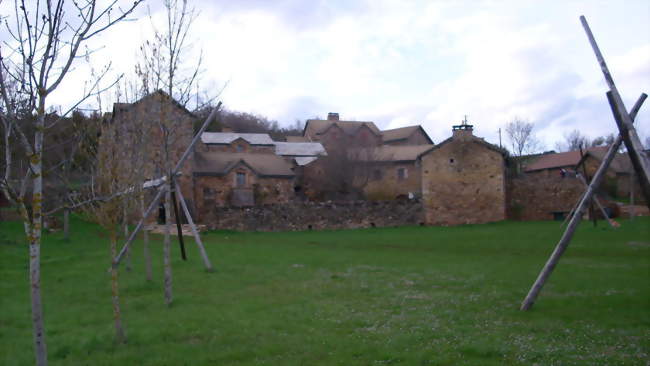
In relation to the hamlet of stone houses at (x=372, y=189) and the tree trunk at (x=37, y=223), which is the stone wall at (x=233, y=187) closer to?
the hamlet of stone houses at (x=372, y=189)

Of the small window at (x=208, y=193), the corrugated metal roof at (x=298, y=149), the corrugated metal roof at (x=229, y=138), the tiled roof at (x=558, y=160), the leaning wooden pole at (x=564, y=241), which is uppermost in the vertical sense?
the corrugated metal roof at (x=229, y=138)

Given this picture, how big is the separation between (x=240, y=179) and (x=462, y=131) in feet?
58.6

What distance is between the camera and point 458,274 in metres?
15.6

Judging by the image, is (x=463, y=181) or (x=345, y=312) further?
(x=463, y=181)

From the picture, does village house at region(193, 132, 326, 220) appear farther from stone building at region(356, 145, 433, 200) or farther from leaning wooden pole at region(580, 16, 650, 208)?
leaning wooden pole at region(580, 16, 650, 208)

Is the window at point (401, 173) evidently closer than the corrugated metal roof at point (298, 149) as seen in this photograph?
Yes

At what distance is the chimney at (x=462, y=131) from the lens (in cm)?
4247

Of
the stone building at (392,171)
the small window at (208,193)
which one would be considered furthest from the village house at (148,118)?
the stone building at (392,171)

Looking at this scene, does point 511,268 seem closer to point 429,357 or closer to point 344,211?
point 429,357

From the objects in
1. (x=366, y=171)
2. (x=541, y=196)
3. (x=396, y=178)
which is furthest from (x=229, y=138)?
(x=541, y=196)

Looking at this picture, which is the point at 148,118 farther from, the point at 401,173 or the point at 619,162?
the point at 619,162

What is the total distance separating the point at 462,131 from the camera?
140 ft

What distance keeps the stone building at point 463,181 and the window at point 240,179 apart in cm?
1464

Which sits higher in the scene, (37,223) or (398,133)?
(398,133)
